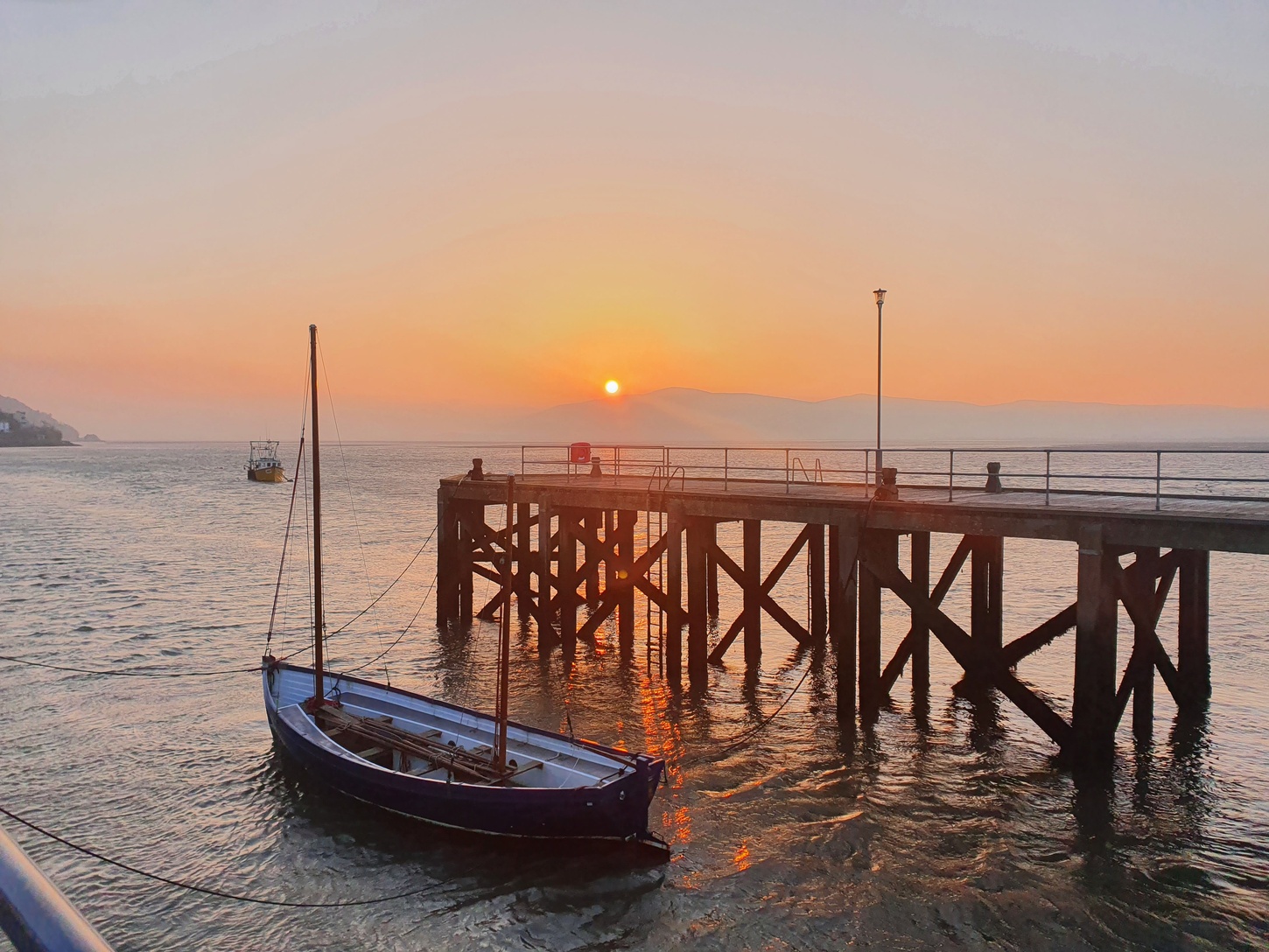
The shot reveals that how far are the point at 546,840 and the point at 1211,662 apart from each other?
19.1m

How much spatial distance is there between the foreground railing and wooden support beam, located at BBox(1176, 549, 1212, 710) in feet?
66.3

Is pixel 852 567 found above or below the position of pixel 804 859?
above

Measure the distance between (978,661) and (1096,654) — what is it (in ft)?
7.01

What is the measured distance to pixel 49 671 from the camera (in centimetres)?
2392

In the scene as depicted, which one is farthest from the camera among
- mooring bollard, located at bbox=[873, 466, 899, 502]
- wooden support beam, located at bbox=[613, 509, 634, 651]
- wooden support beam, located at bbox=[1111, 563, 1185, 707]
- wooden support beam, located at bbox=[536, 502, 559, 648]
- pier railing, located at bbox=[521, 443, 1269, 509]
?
wooden support beam, located at bbox=[613, 509, 634, 651]

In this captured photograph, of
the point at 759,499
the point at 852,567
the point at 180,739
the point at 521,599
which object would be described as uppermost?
the point at 759,499

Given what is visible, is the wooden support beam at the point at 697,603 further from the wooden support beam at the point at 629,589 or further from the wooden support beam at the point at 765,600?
the wooden support beam at the point at 629,589

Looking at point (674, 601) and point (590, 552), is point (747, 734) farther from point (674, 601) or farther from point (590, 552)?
point (590, 552)

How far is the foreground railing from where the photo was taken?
4.56 feet

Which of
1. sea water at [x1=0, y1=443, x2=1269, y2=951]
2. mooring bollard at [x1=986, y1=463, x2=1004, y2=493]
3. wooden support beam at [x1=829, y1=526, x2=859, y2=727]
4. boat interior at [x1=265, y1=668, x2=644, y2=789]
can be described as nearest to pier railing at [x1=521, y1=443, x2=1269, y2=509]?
mooring bollard at [x1=986, y1=463, x2=1004, y2=493]

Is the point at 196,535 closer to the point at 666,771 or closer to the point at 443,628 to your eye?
the point at 443,628

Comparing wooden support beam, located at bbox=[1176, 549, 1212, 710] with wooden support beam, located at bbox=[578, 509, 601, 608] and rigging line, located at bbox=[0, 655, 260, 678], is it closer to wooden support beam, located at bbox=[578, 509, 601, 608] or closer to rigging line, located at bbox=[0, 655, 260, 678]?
wooden support beam, located at bbox=[578, 509, 601, 608]

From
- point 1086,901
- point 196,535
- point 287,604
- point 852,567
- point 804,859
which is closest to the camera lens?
point 1086,901

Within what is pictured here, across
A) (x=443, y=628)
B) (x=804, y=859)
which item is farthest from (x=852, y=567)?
(x=443, y=628)
